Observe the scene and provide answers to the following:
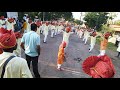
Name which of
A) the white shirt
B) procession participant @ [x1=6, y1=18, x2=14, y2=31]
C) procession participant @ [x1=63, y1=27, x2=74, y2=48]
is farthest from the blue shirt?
the white shirt

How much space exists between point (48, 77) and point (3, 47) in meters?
1.96

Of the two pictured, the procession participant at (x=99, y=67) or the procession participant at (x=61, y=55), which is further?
the procession participant at (x=61, y=55)

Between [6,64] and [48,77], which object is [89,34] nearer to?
[48,77]

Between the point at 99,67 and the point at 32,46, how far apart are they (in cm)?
221

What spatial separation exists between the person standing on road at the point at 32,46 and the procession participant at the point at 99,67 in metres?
1.98

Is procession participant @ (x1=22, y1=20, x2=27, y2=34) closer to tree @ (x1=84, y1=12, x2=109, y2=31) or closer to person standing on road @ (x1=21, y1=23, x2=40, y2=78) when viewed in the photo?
person standing on road @ (x1=21, y1=23, x2=40, y2=78)

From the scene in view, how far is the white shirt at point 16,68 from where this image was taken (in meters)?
1.99

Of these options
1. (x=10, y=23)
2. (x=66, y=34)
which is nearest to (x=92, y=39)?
(x=66, y=34)

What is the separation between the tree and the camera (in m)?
3.91

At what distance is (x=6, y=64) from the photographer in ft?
6.70

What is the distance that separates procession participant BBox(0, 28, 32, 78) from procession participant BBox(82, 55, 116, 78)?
0.50 metres

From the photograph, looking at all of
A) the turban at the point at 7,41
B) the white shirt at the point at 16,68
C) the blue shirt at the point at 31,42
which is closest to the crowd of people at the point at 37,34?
the blue shirt at the point at 31,42

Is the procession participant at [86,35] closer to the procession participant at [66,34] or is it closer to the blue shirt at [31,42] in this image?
the procession participant at [66,34]
